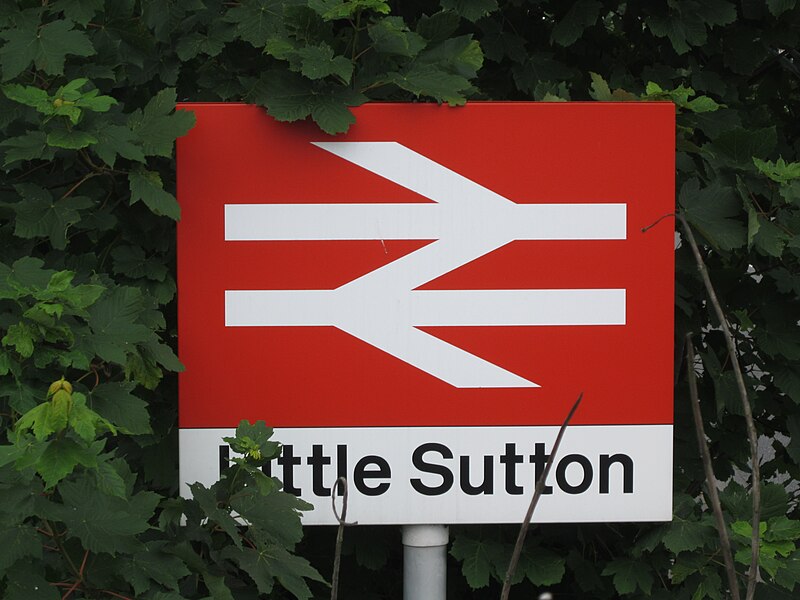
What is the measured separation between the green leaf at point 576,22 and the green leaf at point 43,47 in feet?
3.75

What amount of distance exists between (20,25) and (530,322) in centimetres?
117

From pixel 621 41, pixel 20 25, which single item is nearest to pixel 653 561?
pixel 621 41

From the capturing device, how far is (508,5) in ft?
9.05

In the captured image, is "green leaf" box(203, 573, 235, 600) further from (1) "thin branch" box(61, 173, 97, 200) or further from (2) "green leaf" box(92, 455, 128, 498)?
(1) "thin branch" box(61, 173, 97, 200)

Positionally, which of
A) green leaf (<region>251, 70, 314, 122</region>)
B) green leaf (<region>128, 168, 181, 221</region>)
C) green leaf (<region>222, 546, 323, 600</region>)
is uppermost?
green leaf (<region>251, 70, 314, 122</region>)

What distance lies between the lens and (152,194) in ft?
6.86

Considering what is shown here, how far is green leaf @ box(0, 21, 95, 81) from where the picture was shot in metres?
Answer: 2.05

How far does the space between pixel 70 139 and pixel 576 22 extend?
1272mm

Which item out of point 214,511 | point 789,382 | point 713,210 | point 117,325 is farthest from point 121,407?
point 789,382

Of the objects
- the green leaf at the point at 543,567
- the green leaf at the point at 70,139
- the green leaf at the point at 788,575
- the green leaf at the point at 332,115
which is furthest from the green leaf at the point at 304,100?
the green leaf at the point at 788,575

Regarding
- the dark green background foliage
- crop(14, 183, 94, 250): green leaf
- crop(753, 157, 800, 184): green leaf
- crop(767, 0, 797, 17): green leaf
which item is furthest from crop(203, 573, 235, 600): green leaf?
crop(767, 0, 797, 17): green leaf

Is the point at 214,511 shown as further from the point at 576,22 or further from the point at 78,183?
the point at 576,22

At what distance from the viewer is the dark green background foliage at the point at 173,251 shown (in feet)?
6.02

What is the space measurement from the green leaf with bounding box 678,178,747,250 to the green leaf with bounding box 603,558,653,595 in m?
0.74
